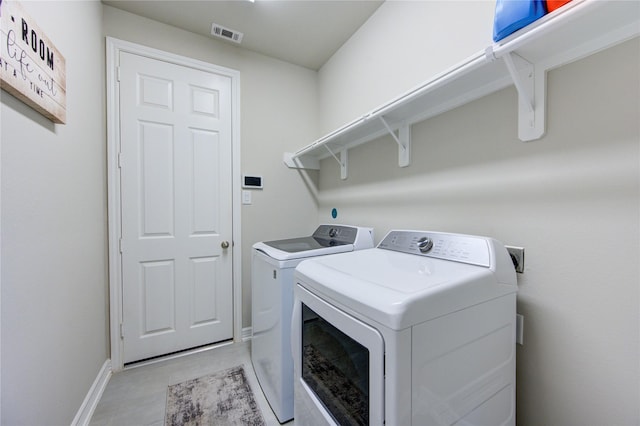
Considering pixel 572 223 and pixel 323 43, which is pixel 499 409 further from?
pixel 323 43

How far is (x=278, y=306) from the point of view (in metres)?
1.43

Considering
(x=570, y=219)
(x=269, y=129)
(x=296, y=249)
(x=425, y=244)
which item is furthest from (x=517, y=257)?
(x=269, y=129)

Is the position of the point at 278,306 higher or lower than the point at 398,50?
lower

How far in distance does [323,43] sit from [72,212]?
227 centimetres

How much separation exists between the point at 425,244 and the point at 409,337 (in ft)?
2.11

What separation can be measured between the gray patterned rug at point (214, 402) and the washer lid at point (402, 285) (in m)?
1.05

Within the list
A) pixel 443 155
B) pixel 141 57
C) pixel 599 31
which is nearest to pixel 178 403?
pixel 443 155

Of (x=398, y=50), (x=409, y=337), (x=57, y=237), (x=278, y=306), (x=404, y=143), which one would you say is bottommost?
(x=278, y=306)

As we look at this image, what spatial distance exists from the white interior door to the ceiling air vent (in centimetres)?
33

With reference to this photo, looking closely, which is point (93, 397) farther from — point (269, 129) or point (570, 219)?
point (570, 219)

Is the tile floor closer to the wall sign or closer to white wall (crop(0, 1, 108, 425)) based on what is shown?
white wall (crop(0, 1, 108, 425))

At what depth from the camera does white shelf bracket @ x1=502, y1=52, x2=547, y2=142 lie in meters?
1.00

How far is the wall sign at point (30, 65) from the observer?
86 centimetres

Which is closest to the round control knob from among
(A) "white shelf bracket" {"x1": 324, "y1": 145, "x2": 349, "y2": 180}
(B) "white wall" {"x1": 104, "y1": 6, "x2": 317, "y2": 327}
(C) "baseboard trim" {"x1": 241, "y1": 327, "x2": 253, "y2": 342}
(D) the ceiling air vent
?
(A) "white shelf bracket" {"x1": 324, "y1": 145, "x2": 349, "y2": 180}
